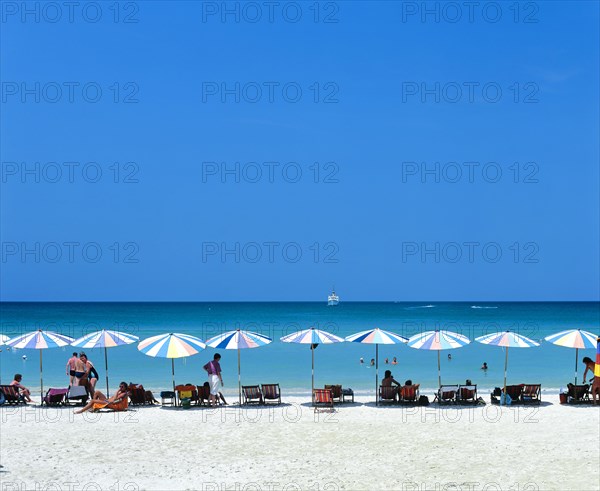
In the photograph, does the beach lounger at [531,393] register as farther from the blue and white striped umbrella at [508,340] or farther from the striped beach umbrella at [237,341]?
the striped beach umbrella at [237,341]

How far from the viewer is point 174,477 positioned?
30.8ft

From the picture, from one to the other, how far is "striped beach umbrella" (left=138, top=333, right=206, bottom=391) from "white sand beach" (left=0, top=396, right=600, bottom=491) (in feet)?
4.32

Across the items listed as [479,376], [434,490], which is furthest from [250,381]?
[434,490]

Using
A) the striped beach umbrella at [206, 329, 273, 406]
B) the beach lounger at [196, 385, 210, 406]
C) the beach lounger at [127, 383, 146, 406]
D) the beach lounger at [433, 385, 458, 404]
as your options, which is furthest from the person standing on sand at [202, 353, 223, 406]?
the beach lounger at [433, 385, 458, 404]

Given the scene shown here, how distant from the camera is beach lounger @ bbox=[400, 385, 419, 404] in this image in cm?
1562

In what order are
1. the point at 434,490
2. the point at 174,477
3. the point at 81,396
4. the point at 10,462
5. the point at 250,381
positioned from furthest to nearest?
the point at 250,381
the point at 81,396
the point at 10,462
the point at 174,477
the point at 434,490

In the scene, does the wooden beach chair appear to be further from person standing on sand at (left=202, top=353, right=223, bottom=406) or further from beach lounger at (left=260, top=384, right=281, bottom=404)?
person standing on sand at (left=202, top=353, right=223, bottom=406)

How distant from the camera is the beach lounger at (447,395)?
15.6m

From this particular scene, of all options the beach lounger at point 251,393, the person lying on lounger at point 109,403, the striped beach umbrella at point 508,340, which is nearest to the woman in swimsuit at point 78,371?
the person lying on lounger at point 109,403

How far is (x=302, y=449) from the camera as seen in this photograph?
1102 cm

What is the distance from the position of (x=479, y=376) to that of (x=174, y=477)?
63.1 ft

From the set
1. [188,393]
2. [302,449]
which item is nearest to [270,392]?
[188,393]

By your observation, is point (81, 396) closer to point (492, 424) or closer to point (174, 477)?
point (174, 477)

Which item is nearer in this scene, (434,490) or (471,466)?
(434,490)
